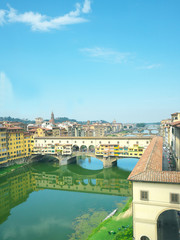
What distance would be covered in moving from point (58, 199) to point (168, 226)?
15.7m

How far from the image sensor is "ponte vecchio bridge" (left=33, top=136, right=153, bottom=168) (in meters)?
40.8

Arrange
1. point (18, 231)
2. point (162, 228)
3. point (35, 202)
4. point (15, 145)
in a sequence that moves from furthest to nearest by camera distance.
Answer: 1. point (15, 145)
2. point (35, 202)
3. point (18, 231)
4. point (162, 228)

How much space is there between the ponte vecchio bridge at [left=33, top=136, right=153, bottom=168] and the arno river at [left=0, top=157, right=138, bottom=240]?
213 cm

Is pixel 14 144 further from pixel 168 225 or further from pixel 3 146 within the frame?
pixel 168 225

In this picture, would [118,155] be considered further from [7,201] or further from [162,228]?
[162,228]

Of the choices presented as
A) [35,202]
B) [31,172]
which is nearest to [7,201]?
[35,202]

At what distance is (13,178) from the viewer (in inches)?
1380

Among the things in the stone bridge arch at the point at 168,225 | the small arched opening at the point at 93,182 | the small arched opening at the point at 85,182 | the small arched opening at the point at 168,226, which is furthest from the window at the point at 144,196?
the small arched opening at the point at 85,182

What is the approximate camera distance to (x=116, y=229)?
16.1 metres

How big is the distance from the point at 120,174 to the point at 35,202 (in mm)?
16550

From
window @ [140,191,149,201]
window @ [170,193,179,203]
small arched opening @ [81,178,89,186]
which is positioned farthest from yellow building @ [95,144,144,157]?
window @ [170,193,179,203]

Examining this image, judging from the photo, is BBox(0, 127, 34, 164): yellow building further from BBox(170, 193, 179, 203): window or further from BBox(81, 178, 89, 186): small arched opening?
BBox(170, 193, 179, 203): window

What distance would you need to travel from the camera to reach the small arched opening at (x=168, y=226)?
43.1 feet

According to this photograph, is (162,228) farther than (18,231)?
No
